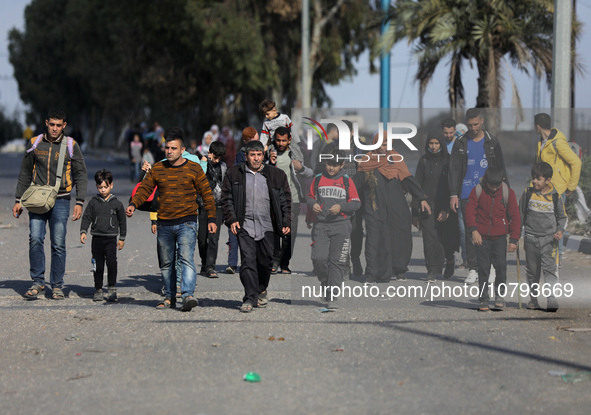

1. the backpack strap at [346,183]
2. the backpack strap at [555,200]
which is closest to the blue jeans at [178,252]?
the backpack strap at [346,183]

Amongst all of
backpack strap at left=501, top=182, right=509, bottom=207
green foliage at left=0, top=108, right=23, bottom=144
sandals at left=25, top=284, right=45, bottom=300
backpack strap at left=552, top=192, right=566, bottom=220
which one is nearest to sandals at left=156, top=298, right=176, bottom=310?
sandals at left=25, top=284, right=45, bottom=300

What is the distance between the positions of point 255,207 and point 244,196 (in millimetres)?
145

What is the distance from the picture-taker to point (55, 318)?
8.27m

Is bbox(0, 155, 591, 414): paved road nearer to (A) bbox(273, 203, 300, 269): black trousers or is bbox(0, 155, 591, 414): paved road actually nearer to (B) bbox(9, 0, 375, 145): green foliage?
(A) bbox(273, 203, 300, 269): black trousers

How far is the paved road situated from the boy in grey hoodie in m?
0.25

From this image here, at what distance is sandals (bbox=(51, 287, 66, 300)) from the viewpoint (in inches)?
364

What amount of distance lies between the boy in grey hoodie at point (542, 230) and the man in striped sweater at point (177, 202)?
298 cm

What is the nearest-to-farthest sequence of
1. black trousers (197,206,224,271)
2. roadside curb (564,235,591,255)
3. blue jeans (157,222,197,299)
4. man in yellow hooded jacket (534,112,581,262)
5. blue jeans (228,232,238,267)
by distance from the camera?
blue jeans (157,222,197,299) → man in yellow hooded jacket (534,112,581,262) → black trousers (197,206,224,271) → blue jeans (228,232,238,267) → roadside curb (564,235,591,255)

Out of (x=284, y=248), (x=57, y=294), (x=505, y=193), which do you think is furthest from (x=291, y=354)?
(x=284, y=248)

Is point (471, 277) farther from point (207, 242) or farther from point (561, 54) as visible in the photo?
point (561, 54)

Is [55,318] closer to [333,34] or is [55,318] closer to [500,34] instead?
[500,34]

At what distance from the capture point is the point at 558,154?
922 cm

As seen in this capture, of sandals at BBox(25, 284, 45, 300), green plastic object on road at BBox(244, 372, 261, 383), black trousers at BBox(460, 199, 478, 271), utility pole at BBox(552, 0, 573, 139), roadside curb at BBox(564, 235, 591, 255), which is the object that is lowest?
green plastic object on road at BBox(244, 372, 261, 383)

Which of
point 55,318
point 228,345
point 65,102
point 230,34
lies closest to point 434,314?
point 228,345
